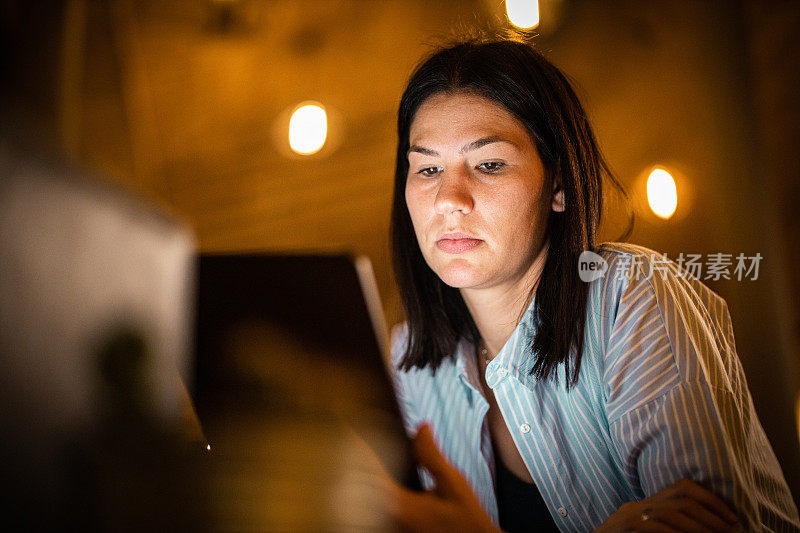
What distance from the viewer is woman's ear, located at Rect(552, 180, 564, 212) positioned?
3.08ft

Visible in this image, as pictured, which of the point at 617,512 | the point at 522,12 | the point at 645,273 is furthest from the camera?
the point at 522,12

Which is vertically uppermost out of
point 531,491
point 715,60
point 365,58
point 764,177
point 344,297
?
point 365,58

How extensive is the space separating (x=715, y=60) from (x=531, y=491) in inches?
58.5

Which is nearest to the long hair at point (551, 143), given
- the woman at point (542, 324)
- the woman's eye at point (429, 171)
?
the woman at point (542, 324)

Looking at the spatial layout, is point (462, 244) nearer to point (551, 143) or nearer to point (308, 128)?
point (551, 143)

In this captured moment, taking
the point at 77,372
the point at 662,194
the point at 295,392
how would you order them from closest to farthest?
1. the point at 77,372
2. the point at 295,392
3. the point at 662,194

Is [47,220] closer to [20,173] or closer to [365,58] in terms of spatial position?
[20,173]

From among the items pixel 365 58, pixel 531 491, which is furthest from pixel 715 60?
pixel 531 491

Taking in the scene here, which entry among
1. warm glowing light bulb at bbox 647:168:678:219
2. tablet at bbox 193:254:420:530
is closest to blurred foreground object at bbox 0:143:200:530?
tablet at bbox 193:254:420:530

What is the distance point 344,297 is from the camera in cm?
72

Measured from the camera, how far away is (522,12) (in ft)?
4.50

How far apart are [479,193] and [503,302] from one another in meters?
0.20

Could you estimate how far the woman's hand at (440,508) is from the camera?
0.68 meters

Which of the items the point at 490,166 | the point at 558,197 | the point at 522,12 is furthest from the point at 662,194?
the point at 490,166
